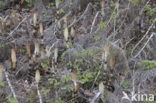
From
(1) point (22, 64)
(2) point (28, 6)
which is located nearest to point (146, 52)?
(1) point (22, 64)

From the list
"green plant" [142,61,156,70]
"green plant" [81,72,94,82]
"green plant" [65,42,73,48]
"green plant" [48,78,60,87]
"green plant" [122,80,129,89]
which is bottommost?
"green plant" [122,80,129,89]

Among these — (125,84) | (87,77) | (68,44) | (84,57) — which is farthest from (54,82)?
(125,84)

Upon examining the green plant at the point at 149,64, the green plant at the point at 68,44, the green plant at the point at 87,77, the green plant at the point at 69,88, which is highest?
the green plant at the point at 68,44

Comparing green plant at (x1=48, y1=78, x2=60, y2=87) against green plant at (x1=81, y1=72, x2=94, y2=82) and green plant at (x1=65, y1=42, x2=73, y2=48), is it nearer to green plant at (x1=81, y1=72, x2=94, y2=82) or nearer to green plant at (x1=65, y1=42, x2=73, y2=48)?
green plant at (x1=81, y1=72, x2=94, y2=82)

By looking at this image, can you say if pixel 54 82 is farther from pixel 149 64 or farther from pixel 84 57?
pixel 149 64

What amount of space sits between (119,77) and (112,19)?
5.89 ft

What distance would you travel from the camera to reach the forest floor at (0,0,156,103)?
3.39 metres

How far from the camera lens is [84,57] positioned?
13.5 feet

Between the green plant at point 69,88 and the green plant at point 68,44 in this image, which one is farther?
the green plant at point 68,44

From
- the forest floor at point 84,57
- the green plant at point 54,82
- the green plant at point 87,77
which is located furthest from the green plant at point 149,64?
the green plant at point 54,82

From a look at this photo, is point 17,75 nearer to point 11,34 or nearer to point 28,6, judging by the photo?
point 11,34

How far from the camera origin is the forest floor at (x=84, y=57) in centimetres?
339

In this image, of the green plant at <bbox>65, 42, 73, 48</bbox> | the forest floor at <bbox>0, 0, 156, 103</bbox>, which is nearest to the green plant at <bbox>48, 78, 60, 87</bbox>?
the forest floor at <bbox>0, 0, 156, 103</bbox>

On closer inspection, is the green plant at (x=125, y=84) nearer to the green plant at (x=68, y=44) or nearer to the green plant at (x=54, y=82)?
the green plant at (x=54, y=82)
